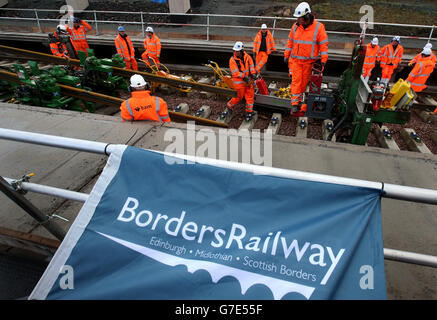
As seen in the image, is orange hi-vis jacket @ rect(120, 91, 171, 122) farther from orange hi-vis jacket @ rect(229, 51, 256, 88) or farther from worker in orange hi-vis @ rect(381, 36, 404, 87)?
worker in orange hi-vis @ rect(381, 36, 404, 87)

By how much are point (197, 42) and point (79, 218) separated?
36.7 ft

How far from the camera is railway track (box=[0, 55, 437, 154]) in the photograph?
6203 millimetres

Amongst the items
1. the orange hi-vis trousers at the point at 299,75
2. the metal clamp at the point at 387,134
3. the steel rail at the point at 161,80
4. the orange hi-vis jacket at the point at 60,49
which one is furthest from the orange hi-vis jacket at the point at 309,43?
the orange hi-vis jacket at the point at 60,49

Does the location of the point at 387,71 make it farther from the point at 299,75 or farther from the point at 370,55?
the point at 299,75

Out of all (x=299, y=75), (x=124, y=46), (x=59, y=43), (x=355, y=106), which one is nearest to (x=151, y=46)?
(x=124, y=46)

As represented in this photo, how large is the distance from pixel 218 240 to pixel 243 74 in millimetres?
6272

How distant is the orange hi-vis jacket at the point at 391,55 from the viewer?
8.91 meters

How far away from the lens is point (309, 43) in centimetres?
653

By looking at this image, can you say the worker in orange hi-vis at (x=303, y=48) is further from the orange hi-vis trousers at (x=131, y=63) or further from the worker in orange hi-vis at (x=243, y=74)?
the orange hi-vis trousers at (x=131, y=63)

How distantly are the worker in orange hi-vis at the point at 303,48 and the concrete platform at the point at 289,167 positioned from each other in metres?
3.36

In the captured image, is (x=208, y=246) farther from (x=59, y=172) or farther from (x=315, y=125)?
(x=315, y=125)

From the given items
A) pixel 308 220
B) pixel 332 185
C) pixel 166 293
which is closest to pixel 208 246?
pixel 166 293

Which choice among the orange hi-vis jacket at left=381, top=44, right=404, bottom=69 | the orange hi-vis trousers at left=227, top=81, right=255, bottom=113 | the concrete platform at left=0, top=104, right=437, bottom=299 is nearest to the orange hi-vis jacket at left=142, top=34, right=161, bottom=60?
the orange hi-vis trousers at left=227, top=81, right=255, bottom=113

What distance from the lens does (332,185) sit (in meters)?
1.45
